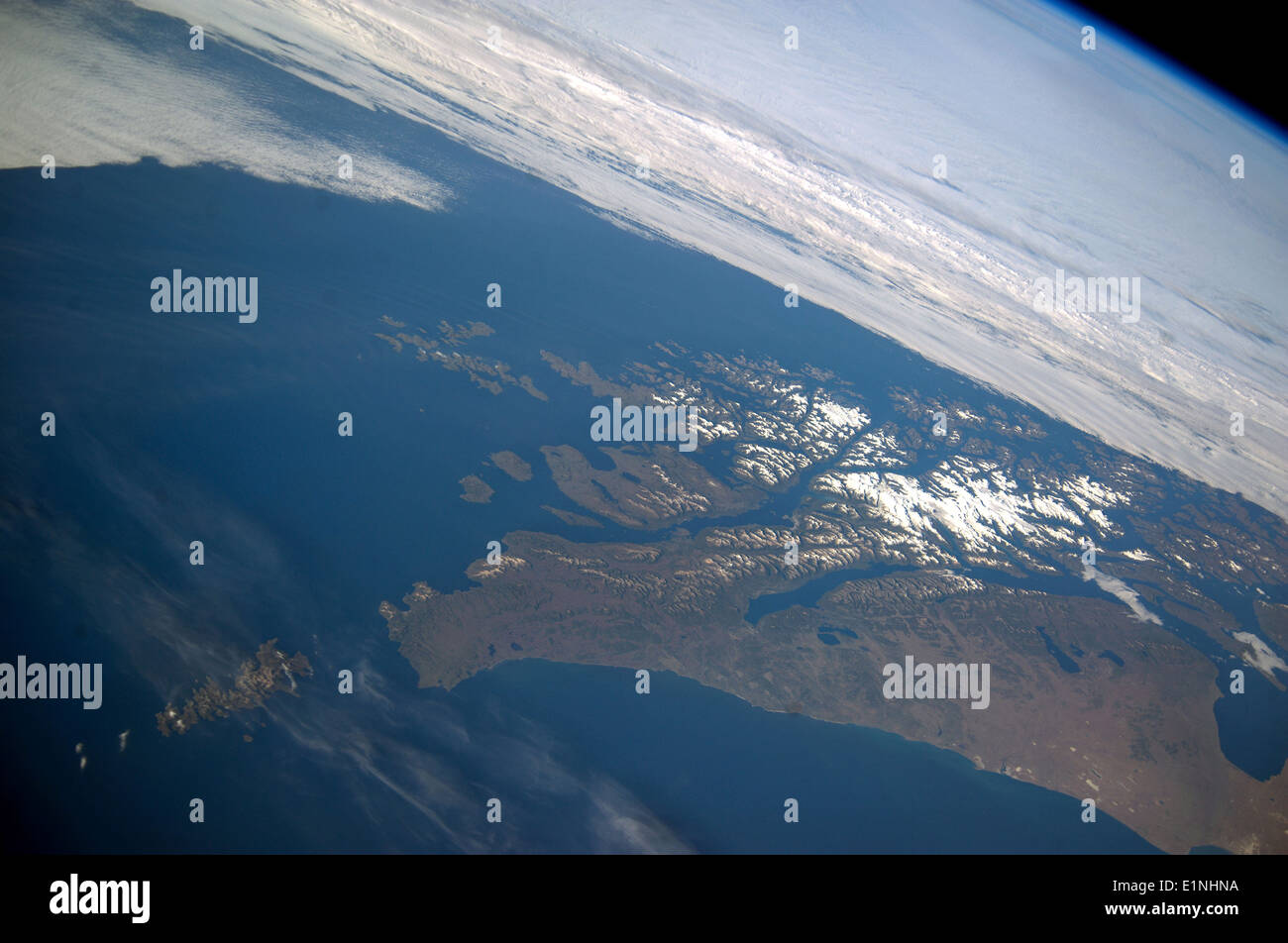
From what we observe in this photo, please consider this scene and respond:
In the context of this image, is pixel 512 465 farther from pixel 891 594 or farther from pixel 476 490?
pixel 891 594

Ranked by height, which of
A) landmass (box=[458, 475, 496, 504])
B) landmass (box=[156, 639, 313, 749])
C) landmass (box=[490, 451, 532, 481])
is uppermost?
landmass (box=[490, 451, 532, 481])

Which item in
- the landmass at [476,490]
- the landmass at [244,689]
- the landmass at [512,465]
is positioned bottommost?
the landmass at [244,689]

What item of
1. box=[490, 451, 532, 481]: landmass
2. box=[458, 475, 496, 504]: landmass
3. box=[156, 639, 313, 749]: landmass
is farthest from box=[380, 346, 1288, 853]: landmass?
box=[156, 639, 313, 749]: landmass

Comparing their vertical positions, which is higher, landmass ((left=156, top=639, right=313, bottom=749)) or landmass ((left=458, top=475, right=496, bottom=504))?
landmass ((left=458, top=475, right=496, bottom=504))

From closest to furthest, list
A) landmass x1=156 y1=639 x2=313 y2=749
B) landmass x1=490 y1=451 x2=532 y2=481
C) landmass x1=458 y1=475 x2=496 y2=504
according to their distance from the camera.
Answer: landmass x1=156 y1=639 x2=313 y2=749 < landmass x1=458 y1=475 x2=496 y2=504 < landmass x1=490 y1=451 x2=532 y2=481

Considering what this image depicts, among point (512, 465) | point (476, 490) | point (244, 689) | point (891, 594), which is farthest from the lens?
point (891, 594)

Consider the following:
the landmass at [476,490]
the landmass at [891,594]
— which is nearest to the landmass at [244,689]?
the landmass at [891,594]

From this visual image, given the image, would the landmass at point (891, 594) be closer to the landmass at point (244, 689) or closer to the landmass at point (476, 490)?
the landmass at point (476, 490)

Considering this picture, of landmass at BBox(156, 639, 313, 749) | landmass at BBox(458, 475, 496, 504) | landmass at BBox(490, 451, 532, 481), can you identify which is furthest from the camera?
landmass at BBox(490, 451, 532, 481)

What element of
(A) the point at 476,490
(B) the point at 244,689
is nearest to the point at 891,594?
(A) the point at 476,490

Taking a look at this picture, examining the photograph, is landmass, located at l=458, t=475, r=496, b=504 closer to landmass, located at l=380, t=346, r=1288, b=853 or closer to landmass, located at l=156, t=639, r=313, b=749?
landmass, located at l=380, t=346, r=1288, b=853

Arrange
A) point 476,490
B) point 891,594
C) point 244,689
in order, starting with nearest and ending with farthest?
1. point 244,689
2. point 476,490
3. point 891,594

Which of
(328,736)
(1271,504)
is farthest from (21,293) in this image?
(1271,504)
